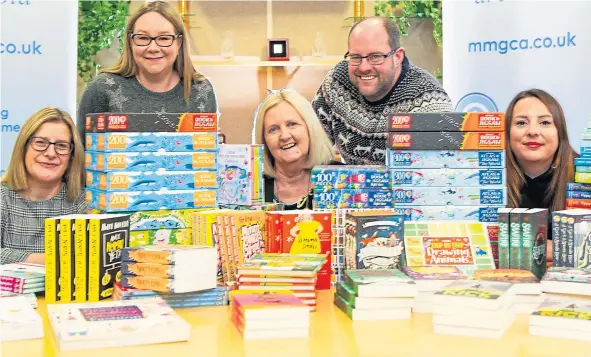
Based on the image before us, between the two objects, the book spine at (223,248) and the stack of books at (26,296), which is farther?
the book spine at (223,248)

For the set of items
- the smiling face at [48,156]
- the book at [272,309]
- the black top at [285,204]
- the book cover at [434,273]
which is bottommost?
the book at [272,309]

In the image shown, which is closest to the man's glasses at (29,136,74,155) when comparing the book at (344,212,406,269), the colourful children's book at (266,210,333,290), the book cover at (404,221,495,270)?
the colourful children's book at (266,210,333,290)

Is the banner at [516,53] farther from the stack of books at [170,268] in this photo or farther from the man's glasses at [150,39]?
the stack of books at [170,268]

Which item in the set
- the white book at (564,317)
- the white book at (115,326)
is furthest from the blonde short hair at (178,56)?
the white book at (564,317)

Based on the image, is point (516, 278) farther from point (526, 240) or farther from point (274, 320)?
point (274, 320)

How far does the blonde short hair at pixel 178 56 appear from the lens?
12.1 ft

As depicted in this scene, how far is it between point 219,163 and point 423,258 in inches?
36.7

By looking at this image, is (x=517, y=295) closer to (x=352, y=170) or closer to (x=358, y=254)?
(x=358, y=254)

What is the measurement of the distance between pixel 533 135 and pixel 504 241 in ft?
2.59

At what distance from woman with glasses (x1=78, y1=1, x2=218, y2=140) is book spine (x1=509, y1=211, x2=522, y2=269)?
1796 mm

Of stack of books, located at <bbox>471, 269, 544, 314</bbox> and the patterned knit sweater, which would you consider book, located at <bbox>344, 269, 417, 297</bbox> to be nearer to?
stack of books, located at <bbox>471, 269, 544, 314</bbox>

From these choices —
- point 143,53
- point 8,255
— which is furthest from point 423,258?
point 143,53

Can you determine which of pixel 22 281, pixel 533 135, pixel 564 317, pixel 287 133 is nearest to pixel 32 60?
pixel 287 133

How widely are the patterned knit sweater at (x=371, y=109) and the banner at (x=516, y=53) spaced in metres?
0.81
